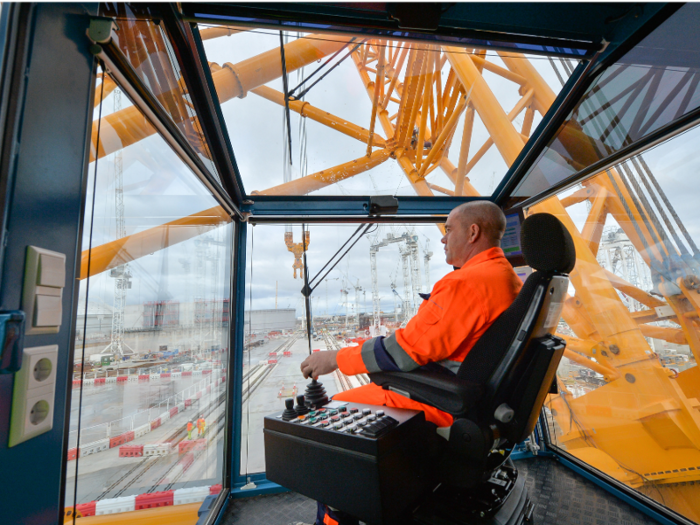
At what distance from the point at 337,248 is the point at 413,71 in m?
1.28

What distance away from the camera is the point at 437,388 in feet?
3.48

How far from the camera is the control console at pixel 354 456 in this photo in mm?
969

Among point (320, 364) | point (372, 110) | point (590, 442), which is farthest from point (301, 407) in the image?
point (590, 442)

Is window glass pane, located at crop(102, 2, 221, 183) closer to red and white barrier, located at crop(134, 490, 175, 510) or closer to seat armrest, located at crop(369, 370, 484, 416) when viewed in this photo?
seat armrest, located at crop(369, 370, 484, 416)

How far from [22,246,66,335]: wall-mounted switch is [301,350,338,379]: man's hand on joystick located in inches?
36.0

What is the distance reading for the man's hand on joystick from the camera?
1.38 m

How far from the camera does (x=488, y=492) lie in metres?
1.21

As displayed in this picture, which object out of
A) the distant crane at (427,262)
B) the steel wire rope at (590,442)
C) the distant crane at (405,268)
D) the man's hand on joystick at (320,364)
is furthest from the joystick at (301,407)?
the steel wire rope at (590,442)

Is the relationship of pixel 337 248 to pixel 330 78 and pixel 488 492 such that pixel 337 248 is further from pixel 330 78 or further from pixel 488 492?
pixel 488 492

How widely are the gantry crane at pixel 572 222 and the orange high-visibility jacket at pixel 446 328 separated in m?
0.92

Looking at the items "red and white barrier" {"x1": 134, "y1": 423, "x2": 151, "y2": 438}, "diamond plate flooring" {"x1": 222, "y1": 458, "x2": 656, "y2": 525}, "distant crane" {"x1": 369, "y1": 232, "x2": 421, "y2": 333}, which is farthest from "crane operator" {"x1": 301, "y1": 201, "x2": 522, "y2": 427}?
"distant crane" {"x1": 369, "y1": 232, "x2": 421, "y2": 333}

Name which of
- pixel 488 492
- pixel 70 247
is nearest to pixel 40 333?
pixel 70 247

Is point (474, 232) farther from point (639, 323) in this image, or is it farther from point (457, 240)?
point (639, 323)

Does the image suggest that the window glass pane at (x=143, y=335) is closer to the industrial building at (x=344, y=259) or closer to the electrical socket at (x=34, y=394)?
the industrial building at (x=344, y=259)
